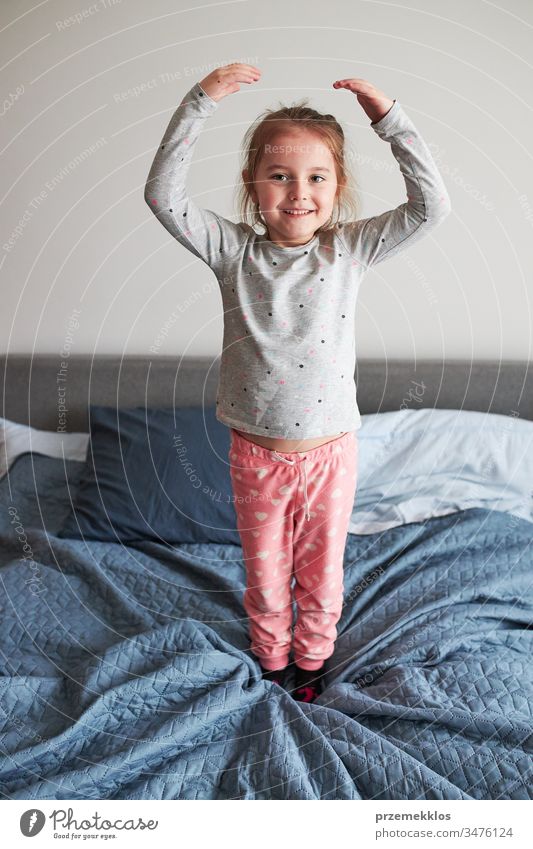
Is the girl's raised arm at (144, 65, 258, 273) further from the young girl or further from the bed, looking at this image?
the bed

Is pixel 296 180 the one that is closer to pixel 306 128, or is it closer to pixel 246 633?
pixel 306 128

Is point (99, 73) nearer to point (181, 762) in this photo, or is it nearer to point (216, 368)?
point (216, 368)

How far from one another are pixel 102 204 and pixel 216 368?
1.59 feet

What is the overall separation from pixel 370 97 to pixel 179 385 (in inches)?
42.4

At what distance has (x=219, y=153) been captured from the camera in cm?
172

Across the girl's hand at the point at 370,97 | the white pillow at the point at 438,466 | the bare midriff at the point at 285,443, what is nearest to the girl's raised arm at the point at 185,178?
the girl's hand at the point at 370,97

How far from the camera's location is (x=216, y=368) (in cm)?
189

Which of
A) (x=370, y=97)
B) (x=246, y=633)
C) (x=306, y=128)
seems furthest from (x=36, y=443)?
(x=370, y=97)

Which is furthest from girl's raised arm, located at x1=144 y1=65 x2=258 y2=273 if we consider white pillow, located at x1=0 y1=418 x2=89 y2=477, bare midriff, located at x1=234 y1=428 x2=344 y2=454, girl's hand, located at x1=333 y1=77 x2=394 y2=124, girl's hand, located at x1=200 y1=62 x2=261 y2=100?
white pillow, located at x1=0 y1=418 x2=89 y2=477

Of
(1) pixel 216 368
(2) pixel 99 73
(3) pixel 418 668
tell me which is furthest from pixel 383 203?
(3) pixel 418 668

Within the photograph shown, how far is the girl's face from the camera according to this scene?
1.00 m

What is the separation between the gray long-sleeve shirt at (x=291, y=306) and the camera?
1.06m

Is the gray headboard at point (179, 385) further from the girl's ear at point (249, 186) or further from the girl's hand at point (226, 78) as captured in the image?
the girl's hand at point (226, 78)
